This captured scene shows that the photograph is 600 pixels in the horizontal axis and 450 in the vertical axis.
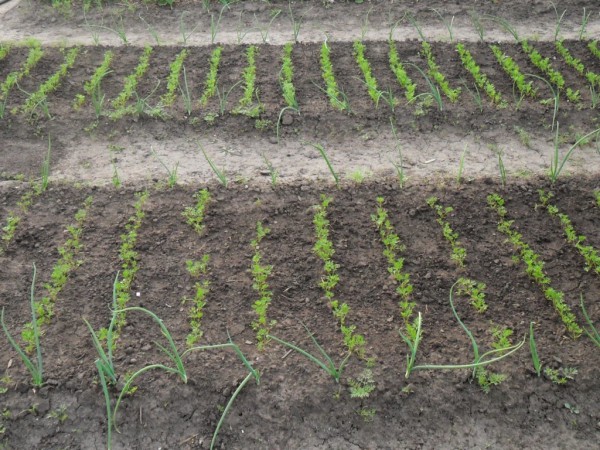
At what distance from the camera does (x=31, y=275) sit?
11.5 ft

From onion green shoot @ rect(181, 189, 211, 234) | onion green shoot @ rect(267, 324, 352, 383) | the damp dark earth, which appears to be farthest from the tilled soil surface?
onion green shoot @ rect(267, 324, 352, 383)

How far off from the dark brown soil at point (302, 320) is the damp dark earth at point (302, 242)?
0.04 ft

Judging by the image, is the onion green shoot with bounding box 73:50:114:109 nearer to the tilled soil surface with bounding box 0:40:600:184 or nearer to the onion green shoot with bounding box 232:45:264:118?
the tilled soil surface with bounding box 0:40:600:184

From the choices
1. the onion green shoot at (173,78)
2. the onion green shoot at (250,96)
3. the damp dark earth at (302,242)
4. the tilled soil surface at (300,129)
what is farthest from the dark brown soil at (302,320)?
the onion green shoot at (173,78)

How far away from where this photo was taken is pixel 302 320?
3219mm

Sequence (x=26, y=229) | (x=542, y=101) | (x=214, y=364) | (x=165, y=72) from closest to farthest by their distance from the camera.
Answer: (x=214, y=364) → (x=26, y=229) → (x=542, y=101) → (x=165, y=72)

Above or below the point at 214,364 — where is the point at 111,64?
above

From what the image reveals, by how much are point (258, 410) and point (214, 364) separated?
35 centimetres

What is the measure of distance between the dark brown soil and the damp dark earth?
0.5 inches

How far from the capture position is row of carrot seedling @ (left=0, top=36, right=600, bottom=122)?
491 cm

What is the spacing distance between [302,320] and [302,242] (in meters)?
0.65

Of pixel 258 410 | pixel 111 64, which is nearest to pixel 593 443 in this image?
pixel 258 410

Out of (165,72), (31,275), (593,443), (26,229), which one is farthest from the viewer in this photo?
(165,72)

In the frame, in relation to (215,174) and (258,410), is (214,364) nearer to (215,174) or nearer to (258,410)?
(258,410)
